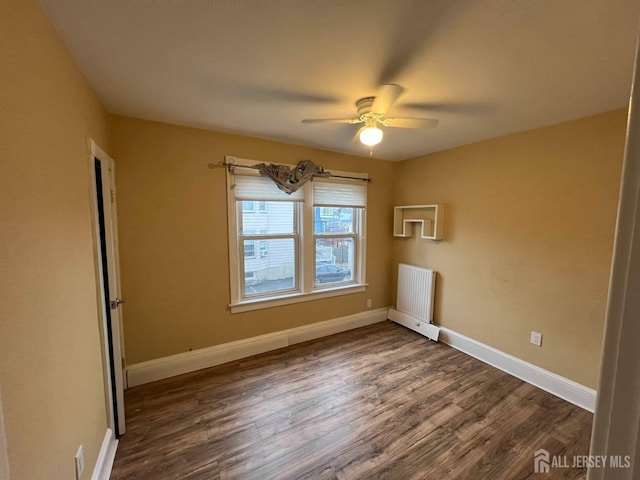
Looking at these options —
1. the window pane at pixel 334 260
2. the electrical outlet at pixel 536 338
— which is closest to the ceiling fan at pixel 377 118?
the window pane at pixel 334 260

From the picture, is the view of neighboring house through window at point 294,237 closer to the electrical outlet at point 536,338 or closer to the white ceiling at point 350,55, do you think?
the white ceiling at point 350,55

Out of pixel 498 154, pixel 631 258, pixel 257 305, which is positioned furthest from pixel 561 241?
pixel 257 305

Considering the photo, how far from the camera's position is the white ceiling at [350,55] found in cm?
112

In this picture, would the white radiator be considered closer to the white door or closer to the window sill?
the window sill

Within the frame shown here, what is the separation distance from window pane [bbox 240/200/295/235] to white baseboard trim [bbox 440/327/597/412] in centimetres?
230

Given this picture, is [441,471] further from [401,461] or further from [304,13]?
[304,13]

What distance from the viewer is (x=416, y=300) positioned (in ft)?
11.6

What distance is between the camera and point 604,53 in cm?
135

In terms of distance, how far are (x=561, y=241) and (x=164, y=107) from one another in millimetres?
3485

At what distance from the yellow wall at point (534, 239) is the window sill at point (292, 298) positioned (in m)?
1.11

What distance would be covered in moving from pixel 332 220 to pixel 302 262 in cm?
71

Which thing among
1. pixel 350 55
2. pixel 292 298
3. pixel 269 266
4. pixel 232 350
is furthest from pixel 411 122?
pixel 232 350

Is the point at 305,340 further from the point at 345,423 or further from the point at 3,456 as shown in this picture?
the point at 3,456

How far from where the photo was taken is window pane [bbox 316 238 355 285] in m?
3.48
